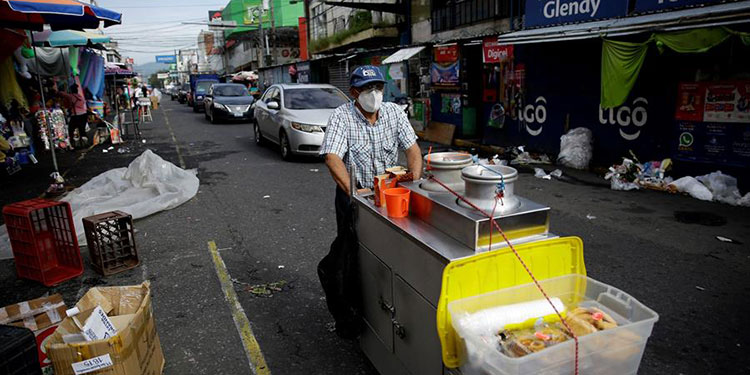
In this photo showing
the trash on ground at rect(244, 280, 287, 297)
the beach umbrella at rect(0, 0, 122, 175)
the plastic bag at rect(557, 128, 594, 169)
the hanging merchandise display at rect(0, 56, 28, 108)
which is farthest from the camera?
the hanging merchandise display at rect(0, 56, 28, 108)

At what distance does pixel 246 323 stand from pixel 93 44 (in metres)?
12.6

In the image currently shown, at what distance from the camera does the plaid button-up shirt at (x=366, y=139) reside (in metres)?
3.29

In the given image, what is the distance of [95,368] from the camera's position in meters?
2.48

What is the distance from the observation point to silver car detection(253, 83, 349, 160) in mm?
10094

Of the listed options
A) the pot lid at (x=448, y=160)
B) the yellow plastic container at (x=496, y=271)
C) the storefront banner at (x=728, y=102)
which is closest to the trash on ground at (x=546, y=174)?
the storefront banner at (x=728, y=102)

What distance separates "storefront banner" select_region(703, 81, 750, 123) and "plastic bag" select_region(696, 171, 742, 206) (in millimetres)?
877

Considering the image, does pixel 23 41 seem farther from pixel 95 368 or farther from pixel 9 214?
pixel 95 368

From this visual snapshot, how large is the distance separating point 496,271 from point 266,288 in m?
2.88

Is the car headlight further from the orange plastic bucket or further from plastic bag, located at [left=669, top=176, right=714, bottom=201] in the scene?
the orange plastic bucket

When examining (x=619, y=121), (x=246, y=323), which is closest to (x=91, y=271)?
(x=246, y=323)

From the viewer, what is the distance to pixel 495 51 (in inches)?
423

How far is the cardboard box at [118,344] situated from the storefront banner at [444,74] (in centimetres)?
1117

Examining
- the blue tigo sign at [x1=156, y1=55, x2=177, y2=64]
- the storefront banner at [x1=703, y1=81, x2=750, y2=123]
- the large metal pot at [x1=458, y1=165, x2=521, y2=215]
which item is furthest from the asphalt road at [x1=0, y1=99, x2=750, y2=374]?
the blue tigo sign at [x1=156, y1=55, x2=177, y2=64]

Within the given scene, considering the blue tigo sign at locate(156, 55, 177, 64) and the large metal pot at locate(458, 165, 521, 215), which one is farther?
the blue tigo sign at locate(156, 55, 177, 64)
